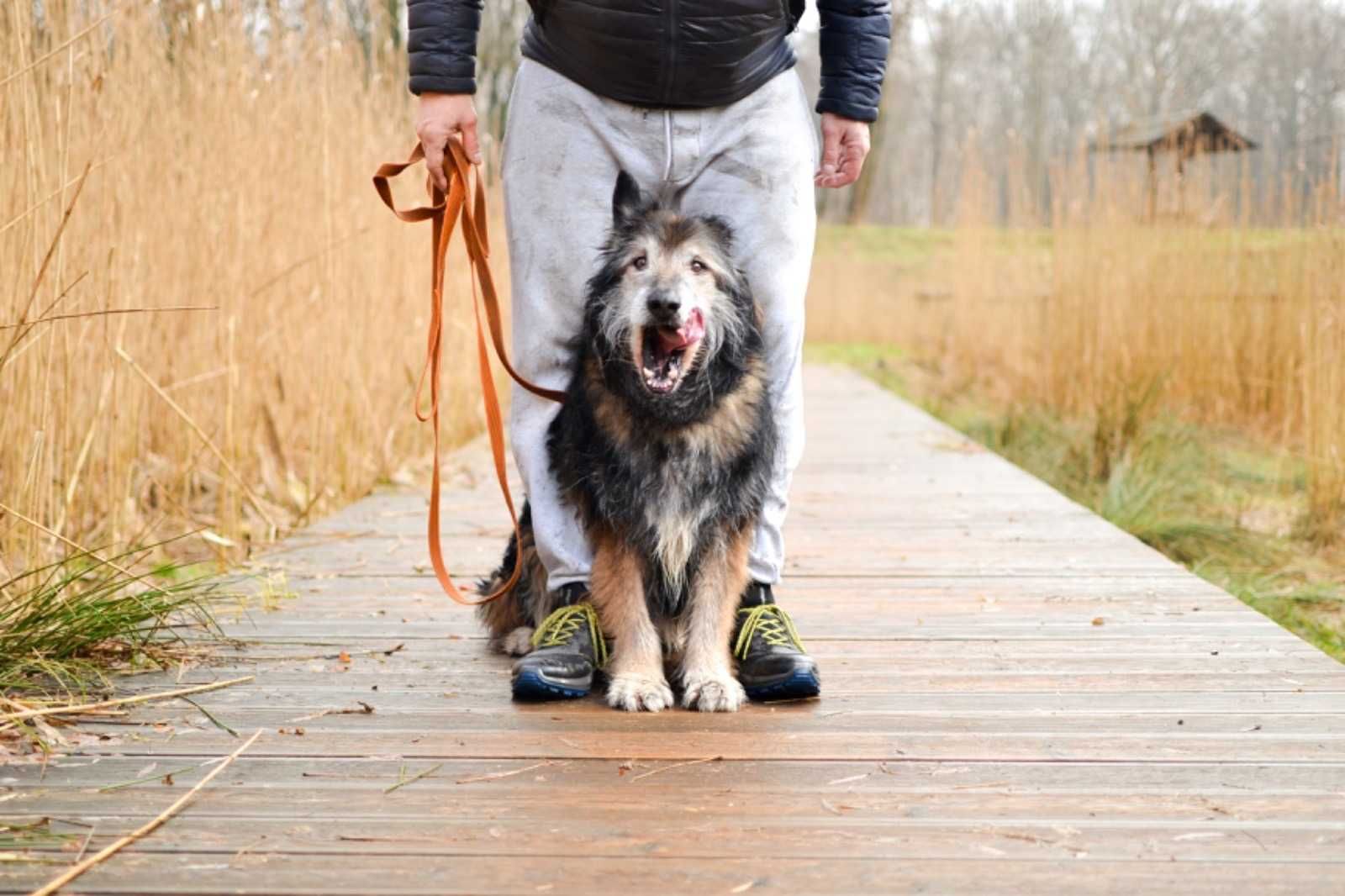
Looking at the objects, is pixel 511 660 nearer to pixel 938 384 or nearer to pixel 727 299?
pixel 727 299

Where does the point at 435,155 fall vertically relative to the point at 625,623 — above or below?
above

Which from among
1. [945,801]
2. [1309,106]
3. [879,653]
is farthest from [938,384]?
[945,801]

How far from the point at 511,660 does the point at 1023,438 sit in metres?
5.14

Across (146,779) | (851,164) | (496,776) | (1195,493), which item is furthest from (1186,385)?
(146,779)

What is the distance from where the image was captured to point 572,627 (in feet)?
8.85

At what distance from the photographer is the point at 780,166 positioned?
8.89 feet

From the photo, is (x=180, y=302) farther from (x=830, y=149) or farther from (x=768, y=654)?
(x=768, y=654)

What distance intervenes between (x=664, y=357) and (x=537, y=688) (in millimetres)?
693

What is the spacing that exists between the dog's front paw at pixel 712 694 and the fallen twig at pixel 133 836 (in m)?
0.84

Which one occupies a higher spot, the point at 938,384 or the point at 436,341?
the point at 436,341

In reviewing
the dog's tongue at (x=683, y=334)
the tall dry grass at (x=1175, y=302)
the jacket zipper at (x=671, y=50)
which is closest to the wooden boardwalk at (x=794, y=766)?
the dog's tongue at (x=683, y=334)

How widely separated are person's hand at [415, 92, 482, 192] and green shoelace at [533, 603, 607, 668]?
98cm

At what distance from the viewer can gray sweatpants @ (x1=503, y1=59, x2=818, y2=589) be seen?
2664mm

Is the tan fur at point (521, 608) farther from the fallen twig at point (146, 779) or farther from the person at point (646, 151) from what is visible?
the fallen twig at point (146, 779)
